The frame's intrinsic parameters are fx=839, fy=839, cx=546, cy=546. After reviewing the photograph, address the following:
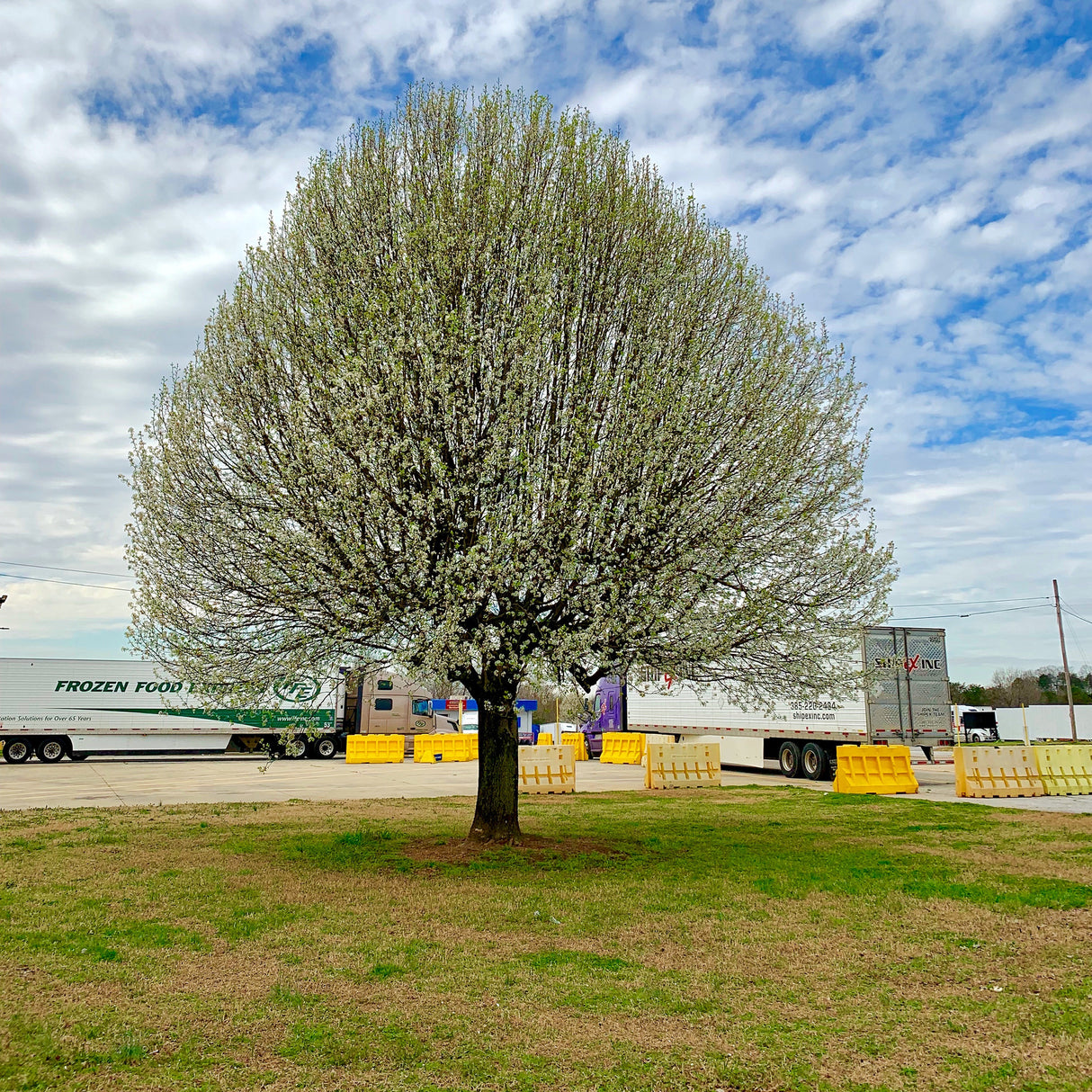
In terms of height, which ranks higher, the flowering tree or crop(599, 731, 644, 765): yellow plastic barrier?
the flowering tree

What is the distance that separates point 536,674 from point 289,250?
698 centimetres

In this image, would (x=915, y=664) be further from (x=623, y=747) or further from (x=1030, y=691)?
(x=1030, y=691)

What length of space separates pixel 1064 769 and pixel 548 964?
66.4 ft

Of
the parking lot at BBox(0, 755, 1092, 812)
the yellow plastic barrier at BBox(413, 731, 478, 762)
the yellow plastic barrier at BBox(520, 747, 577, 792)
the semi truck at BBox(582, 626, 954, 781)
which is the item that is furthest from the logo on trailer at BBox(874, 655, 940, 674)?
the yellow plastic barrier at BBox(413, 731, 478, 762)

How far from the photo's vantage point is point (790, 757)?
92.4ft

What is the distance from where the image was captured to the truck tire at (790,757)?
27.8m

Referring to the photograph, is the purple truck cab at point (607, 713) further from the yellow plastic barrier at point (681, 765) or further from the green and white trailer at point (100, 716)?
the green and white trailer at point (100, 716)

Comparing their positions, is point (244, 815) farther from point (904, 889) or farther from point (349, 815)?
point (904, 889)

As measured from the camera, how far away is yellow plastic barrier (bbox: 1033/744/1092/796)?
21500mm

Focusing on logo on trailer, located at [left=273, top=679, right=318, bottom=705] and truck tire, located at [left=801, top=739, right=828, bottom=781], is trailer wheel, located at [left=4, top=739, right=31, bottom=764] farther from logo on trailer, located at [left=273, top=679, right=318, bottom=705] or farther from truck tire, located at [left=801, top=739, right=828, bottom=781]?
truck tire, located at [left=801, top=739, right=828, bottom=781]

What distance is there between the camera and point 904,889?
9695 mm

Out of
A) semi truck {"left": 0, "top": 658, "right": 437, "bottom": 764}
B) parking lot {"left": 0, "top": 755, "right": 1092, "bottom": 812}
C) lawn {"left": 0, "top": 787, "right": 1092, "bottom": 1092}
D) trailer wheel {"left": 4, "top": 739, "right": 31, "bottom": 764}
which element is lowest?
parking lot {"left": 0, "top": 755, "right": 1092, "bottom": 812}

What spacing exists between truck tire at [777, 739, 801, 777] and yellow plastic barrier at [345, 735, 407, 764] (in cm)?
1791

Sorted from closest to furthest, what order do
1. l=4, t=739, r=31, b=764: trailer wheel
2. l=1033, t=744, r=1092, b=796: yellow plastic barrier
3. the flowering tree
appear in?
the flowering tree → l=1033, t=744, r=1092, b=796: yellow plastic barrier → l=4, t=739, r=31, b=764: trailer wheel
